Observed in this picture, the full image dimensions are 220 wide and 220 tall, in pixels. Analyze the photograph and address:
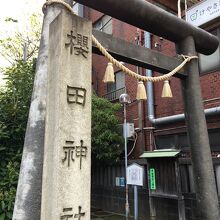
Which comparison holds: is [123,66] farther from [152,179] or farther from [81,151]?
[152,179]

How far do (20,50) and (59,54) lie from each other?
767 inches

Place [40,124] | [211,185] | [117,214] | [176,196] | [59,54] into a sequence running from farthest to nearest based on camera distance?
1. [117,214]
2. [176,196]
3. [211,185]
4. [40,124]
5. [59,54]

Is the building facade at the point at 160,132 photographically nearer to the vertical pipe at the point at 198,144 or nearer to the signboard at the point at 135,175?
the signboard at the point at 135,175

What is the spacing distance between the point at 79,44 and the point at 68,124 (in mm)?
955

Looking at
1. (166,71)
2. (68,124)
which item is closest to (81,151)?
(68,124)

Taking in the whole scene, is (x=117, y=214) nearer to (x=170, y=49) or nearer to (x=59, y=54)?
(x=170, y=49)

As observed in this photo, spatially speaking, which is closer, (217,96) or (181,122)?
(217,96)

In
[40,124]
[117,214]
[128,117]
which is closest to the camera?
[40,124]

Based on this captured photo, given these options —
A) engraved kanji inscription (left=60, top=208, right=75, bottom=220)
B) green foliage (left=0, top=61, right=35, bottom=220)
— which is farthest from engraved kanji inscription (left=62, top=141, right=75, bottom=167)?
green foliage (left=0, top=61, right=35, bottom=220)

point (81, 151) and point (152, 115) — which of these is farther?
point (152, 115)

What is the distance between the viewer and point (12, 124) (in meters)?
7.52

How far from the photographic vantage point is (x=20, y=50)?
854 inches

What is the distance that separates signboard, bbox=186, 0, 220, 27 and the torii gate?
3.39 meters

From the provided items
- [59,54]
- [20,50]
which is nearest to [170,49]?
[59,54]
